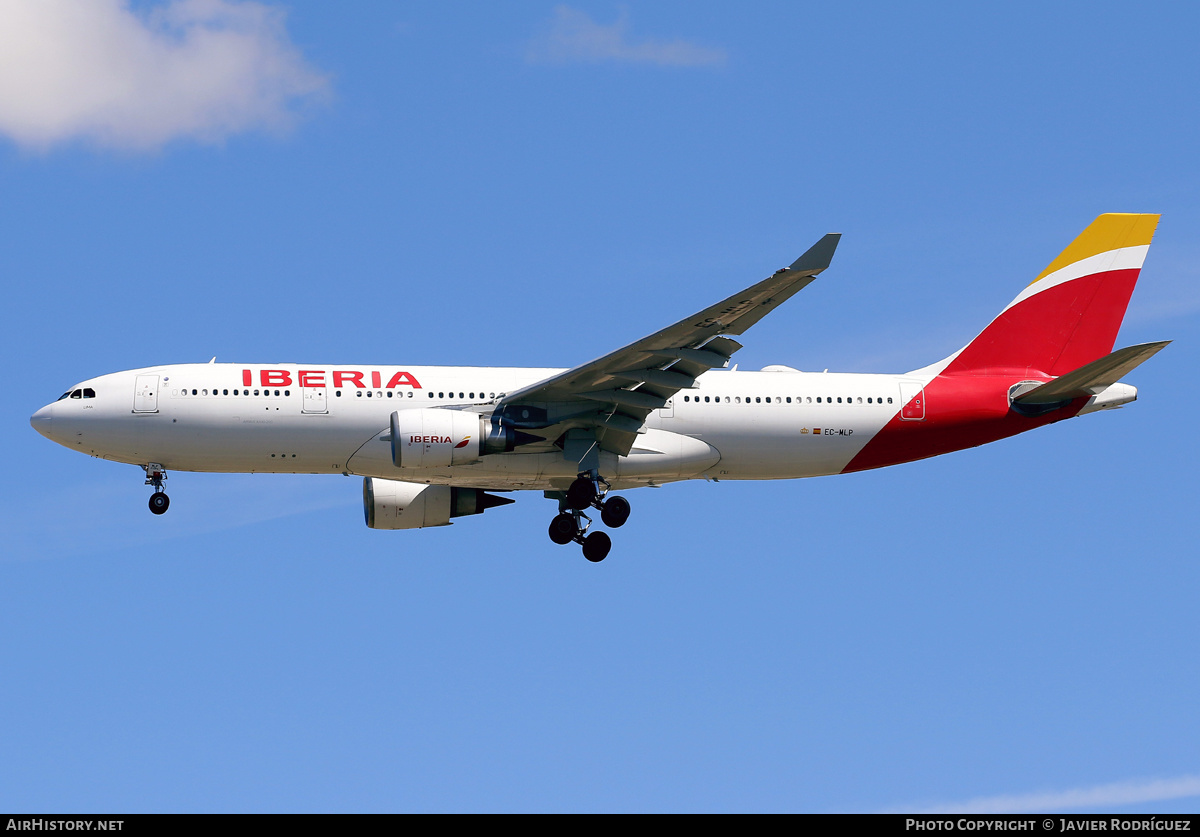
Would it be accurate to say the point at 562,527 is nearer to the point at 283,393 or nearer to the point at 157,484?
the point at 283,393

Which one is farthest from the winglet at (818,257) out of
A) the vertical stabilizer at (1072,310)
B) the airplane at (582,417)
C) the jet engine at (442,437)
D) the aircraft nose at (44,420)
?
the aircraft nose at (44,420)

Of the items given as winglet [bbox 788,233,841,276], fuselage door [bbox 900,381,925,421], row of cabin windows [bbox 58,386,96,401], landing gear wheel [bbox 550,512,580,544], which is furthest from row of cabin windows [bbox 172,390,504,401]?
fuselage door [bbox 900,381,925,421]

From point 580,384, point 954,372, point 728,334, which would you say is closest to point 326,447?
point 580,384

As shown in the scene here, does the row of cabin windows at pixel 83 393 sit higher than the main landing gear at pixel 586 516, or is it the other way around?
the row of cabin windows at pixel 83 393

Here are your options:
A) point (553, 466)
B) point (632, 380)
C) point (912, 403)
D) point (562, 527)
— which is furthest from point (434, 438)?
point (912, 403)

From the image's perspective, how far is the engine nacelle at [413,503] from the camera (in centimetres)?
3631

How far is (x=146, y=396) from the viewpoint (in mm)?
32625

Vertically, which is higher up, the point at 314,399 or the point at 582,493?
the point at 314,399

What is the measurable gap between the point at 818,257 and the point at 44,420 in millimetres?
17695

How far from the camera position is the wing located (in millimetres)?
29391

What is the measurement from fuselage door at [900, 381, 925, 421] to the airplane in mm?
48

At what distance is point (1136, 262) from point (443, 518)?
19.3m

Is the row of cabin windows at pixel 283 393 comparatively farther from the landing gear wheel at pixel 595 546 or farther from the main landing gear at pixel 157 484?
the landing gear wheel at pixel 595 546

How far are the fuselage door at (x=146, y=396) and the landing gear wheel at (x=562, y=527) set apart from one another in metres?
9.57
